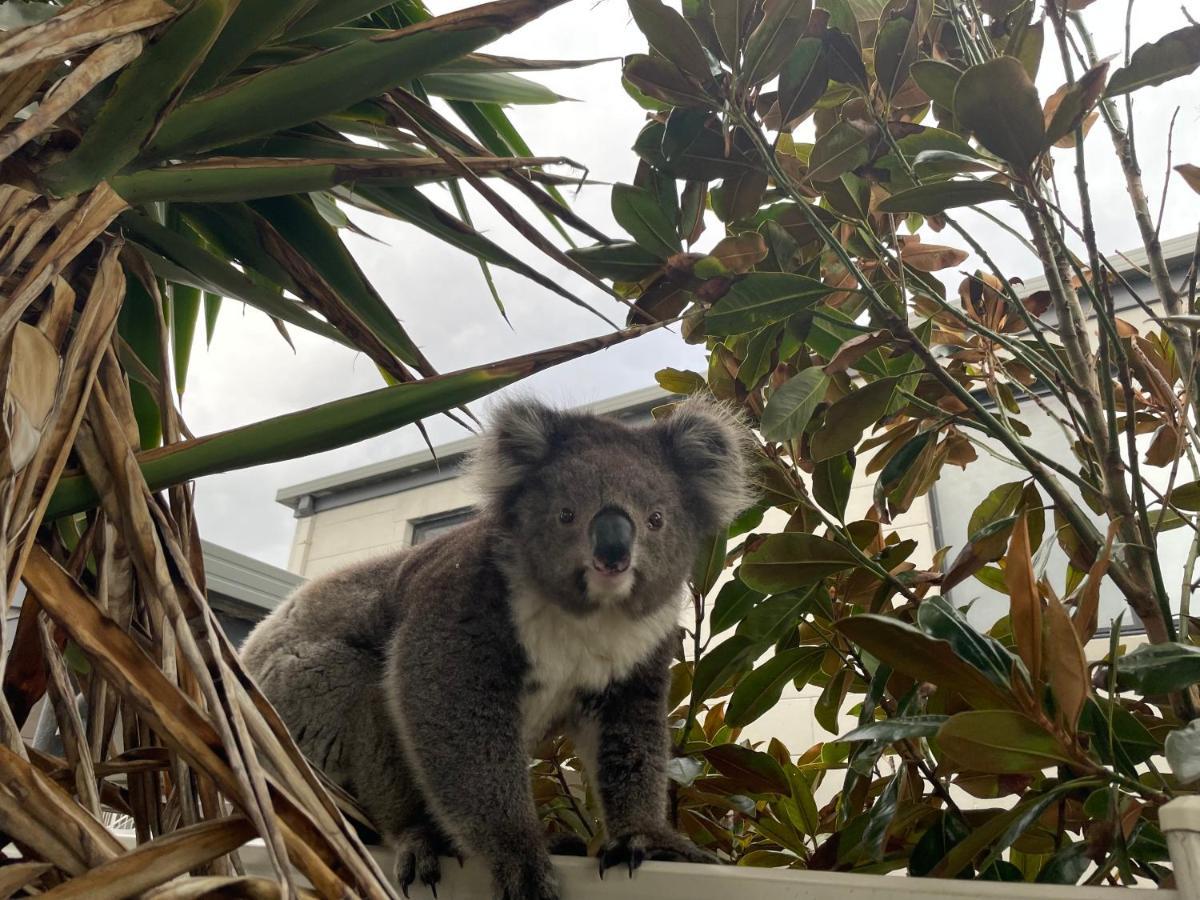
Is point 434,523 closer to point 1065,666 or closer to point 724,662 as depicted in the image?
point 724,662

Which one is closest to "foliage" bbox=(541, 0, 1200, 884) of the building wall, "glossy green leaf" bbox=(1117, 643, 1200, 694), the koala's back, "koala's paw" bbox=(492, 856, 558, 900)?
"glossy green leaf" bbox=(1117, 643, 1200, 694)

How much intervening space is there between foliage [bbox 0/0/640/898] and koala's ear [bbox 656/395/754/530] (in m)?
0.75

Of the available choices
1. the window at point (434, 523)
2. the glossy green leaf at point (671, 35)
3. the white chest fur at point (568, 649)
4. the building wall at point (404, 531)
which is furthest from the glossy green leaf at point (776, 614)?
the window at point (434, 523)

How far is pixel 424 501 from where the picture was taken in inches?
241

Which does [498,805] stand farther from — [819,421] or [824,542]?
[819,421]

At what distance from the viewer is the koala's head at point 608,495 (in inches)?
62.6

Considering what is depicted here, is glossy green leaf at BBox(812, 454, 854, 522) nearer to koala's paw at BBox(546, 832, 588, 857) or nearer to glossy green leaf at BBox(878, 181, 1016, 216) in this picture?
glossy green leaf at BBox(878, 181, 1016, 216)

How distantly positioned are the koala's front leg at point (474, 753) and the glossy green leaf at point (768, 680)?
361mm

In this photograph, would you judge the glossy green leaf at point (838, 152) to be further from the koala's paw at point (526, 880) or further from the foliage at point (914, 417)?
the koala's paw at point (526, 880)

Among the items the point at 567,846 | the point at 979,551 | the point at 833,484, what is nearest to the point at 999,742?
the point at 979,551

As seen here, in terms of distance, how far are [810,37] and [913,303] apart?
587 mm

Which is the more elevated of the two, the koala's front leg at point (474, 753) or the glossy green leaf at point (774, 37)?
the glossy green leaf at point (774, 37)

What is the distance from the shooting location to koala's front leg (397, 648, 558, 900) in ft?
4.48

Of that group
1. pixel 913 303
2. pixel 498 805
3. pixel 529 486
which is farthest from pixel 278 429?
pixel 913 303
